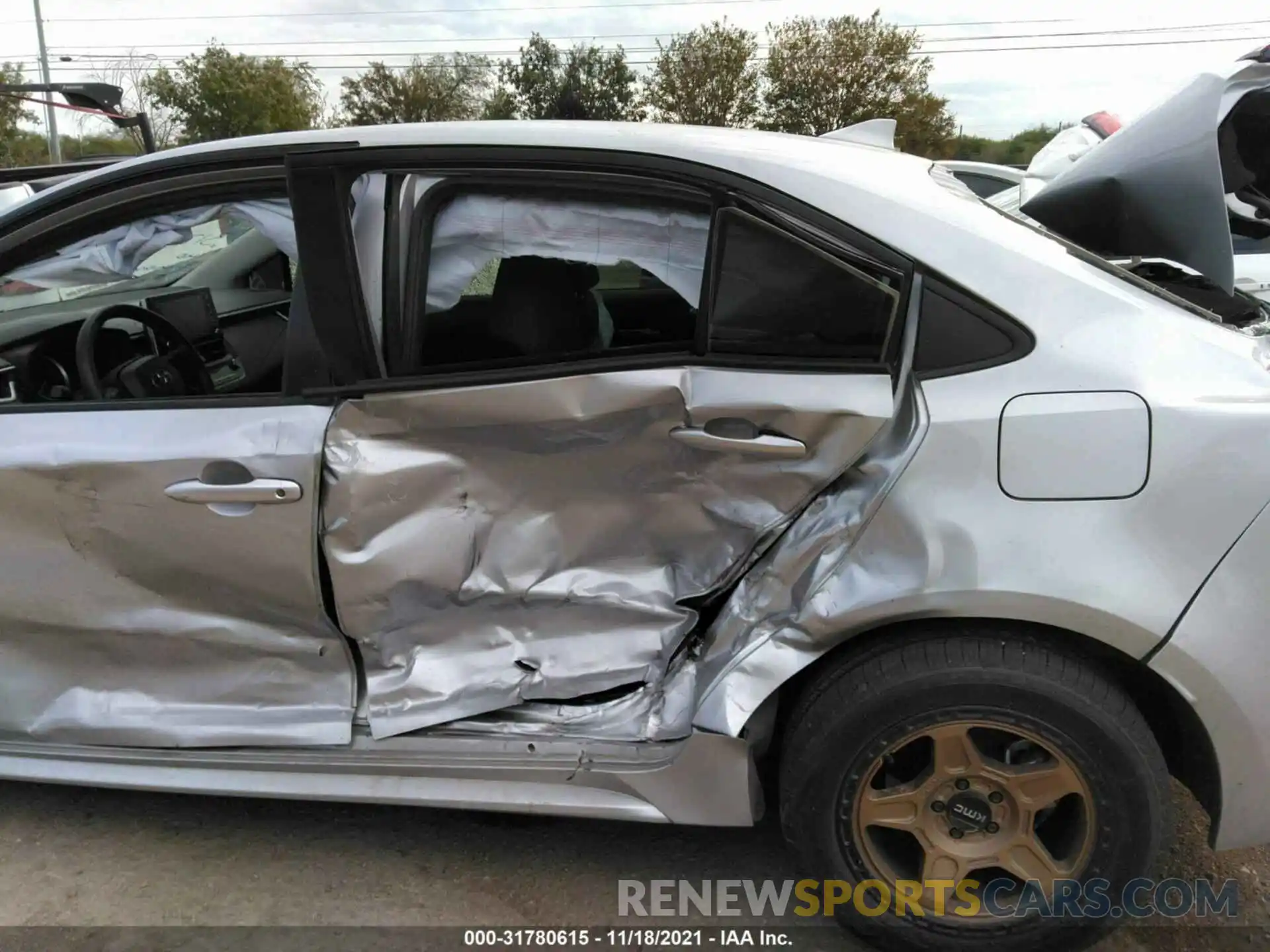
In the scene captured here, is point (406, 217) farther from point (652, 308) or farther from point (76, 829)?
point (76, 829)

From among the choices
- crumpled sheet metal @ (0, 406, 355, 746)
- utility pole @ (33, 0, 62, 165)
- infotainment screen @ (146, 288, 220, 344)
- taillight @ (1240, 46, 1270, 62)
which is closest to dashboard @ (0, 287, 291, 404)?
infotainment screen @ (146, 288, 220, 344)

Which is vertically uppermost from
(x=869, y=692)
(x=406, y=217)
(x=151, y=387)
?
(x=406, y=217)

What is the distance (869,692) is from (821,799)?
0.27 meters

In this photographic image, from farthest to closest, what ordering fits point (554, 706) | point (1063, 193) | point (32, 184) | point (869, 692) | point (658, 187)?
point (32, 184) < point (1063, 193) < point (554, 706) < point (658, 187) < point (869, 692)

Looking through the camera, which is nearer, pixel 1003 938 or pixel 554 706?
pixel 1003 938

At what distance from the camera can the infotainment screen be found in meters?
3.04

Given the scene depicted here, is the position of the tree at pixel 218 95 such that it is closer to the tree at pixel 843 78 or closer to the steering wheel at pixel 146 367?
the tree at pixel 843 78

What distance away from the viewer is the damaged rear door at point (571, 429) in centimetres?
186

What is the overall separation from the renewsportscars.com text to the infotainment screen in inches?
89.4

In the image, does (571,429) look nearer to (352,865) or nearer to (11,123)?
(352,865)

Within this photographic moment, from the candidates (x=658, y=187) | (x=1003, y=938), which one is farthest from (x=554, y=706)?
(x=658, y=187)

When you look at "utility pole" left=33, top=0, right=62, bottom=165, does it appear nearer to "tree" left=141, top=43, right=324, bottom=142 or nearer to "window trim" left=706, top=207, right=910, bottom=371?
"tree" left=141, top=43, right=324, bottom=142

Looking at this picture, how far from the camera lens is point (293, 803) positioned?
2.55 metres

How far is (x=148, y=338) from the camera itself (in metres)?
2.83
